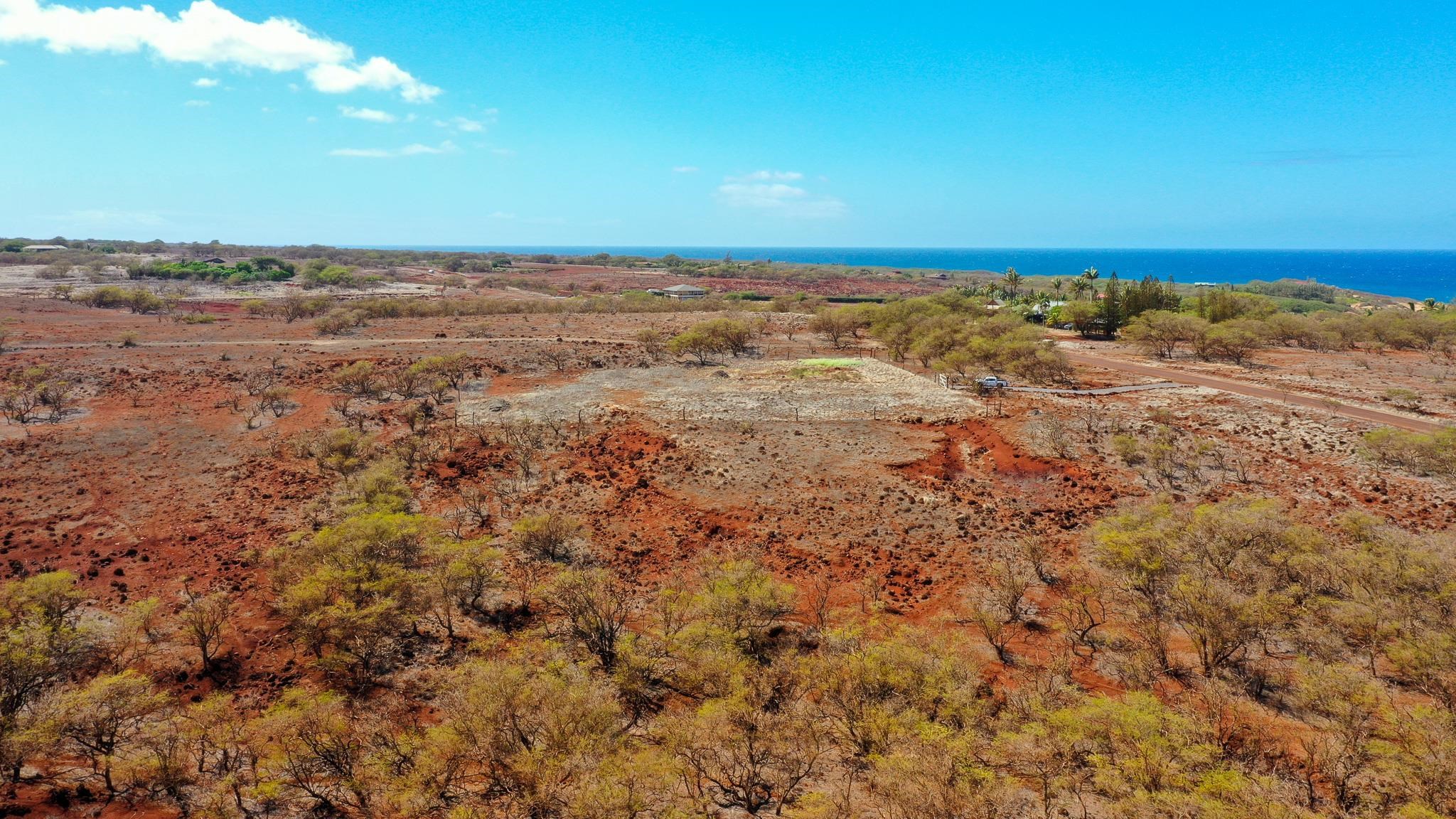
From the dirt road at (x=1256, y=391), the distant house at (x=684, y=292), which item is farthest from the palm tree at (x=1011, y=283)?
the distant house at (x=684, y=292)

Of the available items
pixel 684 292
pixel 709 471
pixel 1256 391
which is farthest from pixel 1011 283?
pixel 709 471

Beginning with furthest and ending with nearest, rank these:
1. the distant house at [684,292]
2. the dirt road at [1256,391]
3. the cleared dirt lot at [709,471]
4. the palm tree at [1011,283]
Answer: the distant house at [684,292] < the palm tree at [1011,283] < the dirt road at [1256,391] < the cleared dirt lot at [709,471]

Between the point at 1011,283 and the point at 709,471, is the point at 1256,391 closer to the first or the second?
the point at 709,471

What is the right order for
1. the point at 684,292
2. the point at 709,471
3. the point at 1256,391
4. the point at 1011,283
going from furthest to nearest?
the point at 684,292, the point at 1011,283, the point at 1256,391, the point at 709,471

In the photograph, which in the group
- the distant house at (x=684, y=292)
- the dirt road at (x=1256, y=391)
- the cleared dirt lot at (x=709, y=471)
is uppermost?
the distant house at (x=684, y=292)

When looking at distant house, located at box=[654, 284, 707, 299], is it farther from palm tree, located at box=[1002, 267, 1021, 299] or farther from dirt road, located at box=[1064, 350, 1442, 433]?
dirt road, located at box=[1064, 350, 1442, 433]

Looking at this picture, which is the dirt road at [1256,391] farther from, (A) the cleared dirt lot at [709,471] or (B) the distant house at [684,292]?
(B) the distant house at [684,292]

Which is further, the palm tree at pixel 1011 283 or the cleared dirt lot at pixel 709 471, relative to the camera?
the palm tree at pixel 1011 283

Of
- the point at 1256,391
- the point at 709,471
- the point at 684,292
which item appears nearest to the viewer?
the point at 709,471
